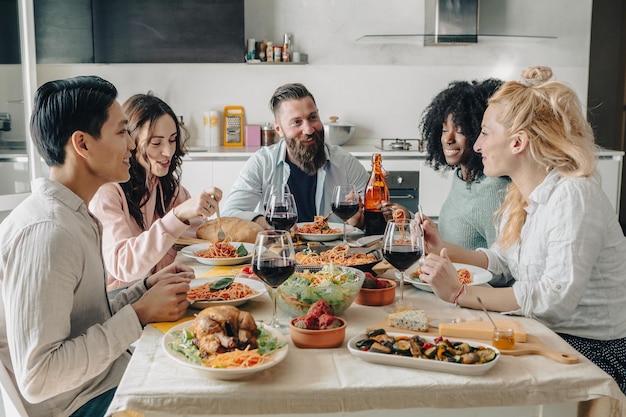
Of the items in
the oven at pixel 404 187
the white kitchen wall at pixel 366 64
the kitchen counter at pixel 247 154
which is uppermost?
the white kitchen wall at pixel 366 64

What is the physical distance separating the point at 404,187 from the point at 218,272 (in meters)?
3.07

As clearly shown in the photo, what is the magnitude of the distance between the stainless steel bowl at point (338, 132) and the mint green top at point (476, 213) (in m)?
2.49

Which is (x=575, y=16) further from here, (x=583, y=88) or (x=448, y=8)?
(x=448, y=8)

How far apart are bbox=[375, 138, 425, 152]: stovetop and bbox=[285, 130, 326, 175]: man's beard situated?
152 centimetres

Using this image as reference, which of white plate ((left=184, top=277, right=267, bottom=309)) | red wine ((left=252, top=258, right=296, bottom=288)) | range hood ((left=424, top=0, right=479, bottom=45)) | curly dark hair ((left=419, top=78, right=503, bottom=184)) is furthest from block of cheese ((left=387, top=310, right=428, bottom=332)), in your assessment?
range hood ((left=424, top=0, right=479, bottom=45))

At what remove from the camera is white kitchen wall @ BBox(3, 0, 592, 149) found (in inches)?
211

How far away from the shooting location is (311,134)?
3330 millimetres

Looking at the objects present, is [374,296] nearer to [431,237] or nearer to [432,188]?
[431,237]

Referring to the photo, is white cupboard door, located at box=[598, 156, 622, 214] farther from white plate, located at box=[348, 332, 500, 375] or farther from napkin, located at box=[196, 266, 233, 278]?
white plate, located at box=[348, 332, 500, 375]

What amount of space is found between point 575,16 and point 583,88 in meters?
0.60

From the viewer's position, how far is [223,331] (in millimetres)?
1271

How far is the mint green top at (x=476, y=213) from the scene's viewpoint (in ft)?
8.68

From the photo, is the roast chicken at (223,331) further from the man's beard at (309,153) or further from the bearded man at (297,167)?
the man's beard at (309,153)

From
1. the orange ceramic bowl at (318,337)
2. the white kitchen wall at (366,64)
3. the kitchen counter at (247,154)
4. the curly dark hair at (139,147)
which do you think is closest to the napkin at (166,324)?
the orange ceramic bowl at (318,337)
